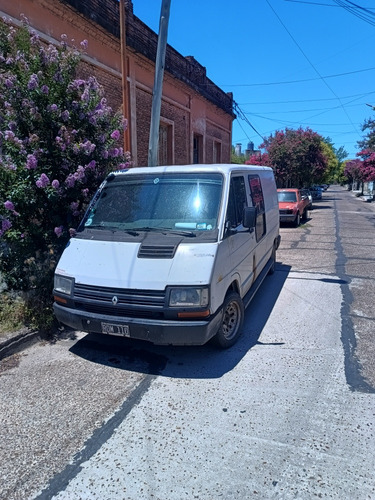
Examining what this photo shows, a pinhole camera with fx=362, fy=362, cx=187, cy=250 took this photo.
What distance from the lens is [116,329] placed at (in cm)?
357

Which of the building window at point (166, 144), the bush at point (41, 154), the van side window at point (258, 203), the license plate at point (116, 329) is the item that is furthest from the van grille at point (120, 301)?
the building window at point (166, 144)

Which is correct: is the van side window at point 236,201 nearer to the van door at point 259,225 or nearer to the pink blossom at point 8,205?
the van door at point 259,225

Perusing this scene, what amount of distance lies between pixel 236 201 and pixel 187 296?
5.46 feet

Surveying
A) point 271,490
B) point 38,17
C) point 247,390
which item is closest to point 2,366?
point 247,390

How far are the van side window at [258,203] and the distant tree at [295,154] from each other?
21.5m

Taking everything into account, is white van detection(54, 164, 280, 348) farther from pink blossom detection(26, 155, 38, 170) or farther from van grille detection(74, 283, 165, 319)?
pink blossom detection(26, 155, 38, 170)

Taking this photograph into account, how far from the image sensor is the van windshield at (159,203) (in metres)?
4.11

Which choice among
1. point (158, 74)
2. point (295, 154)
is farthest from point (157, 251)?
point (295, 154)

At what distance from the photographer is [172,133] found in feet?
45.7

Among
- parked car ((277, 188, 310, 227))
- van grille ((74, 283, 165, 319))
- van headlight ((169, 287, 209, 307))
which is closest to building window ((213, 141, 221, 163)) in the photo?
parked car ((277, 188, 310, 227))

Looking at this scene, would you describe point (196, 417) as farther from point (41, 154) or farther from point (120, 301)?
point (41, 154)

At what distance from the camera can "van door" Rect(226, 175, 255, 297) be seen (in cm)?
417

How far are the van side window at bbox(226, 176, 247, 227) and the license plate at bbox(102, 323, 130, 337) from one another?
64.7 inches

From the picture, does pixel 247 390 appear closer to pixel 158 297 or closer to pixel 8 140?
pixel 158 297
